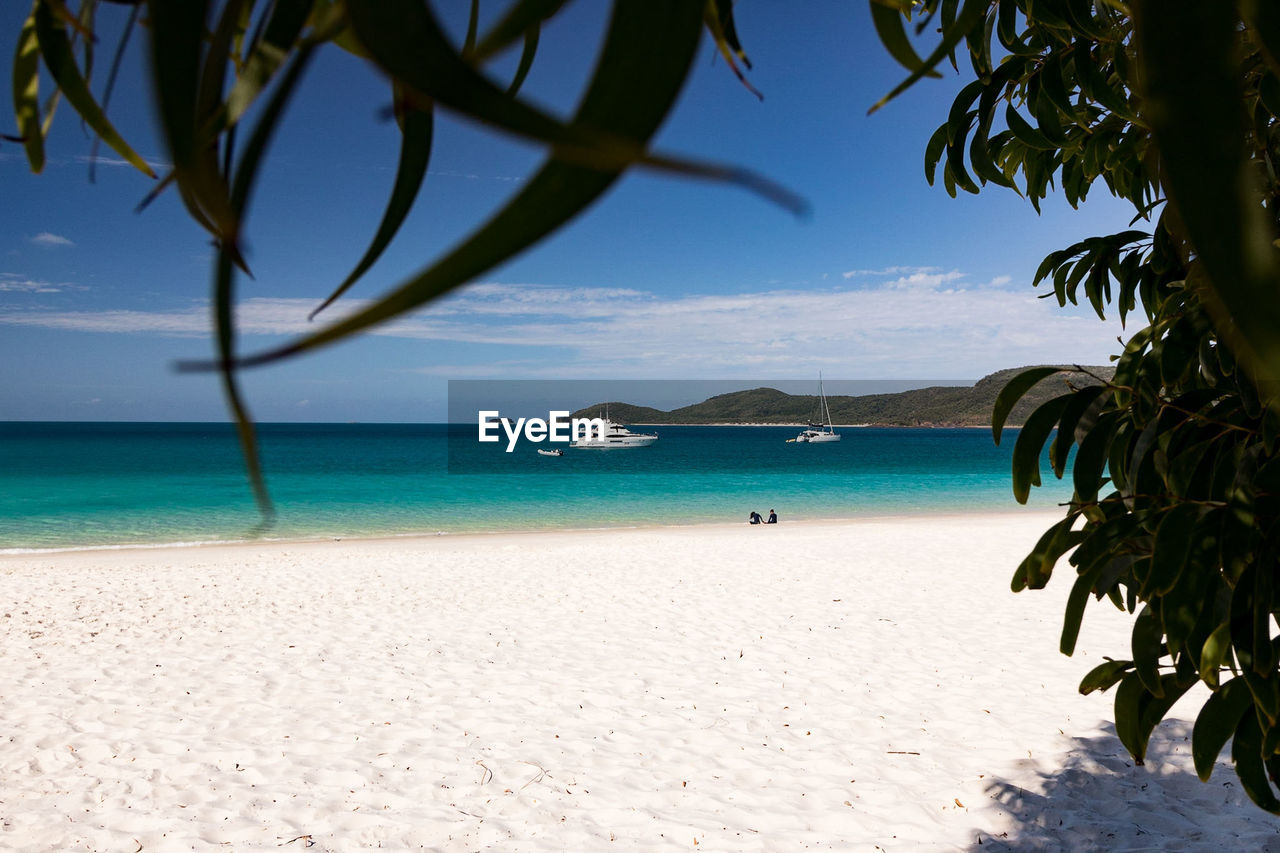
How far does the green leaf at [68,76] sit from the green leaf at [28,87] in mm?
60

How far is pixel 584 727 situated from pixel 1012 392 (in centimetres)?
358

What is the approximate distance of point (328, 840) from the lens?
306 centimetres

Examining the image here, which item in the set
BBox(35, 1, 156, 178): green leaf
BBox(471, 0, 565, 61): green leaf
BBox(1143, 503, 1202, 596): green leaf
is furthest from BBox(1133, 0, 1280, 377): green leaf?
BBox(1143, 503, 1202, 596): green leaf

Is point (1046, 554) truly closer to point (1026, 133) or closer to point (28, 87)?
point (1026, 133)

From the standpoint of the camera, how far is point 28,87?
50 cm

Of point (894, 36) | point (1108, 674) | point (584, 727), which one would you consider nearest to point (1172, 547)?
point (1108, 674)

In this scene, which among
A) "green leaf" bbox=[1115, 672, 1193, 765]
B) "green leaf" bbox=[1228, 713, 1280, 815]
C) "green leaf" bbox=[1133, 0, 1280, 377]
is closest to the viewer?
"green leaf" bbox=[1133, 0, 1280, 377]

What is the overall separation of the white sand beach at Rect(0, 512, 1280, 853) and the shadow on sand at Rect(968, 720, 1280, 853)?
1 cm

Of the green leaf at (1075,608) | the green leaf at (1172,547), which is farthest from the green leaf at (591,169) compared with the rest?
the green leaf at (1075,608)

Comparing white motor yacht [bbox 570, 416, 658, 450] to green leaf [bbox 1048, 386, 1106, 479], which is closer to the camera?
green leaf [bbox 1048, 386, 1106, 479]

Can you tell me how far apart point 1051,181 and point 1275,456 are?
1.17 m

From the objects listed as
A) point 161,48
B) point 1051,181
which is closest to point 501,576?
point 1051,181

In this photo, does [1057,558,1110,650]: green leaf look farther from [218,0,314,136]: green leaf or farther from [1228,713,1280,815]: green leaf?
[218,0,314,136]: green leaf

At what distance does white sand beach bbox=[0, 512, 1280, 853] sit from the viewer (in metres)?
3.15
